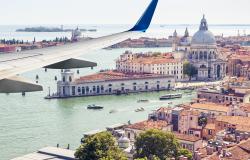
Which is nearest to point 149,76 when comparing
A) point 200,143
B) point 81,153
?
point 200,143

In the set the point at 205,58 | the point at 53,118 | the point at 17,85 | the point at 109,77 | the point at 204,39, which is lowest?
the point at 53,118

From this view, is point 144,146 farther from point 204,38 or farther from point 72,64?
point 204,38

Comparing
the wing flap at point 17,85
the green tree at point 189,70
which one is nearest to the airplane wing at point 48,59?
the wing flap at point 17,85

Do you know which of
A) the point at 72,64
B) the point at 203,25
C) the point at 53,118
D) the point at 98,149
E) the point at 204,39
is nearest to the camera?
the point at 72,64

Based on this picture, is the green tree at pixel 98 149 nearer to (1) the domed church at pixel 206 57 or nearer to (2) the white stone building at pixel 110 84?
(2) the white stone building at pixel 110 84

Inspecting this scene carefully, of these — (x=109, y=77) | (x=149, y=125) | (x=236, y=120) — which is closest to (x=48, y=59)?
(x=149, y=125)

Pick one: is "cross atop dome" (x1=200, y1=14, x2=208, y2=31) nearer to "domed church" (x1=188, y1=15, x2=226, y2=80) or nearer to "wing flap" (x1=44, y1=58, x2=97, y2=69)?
"domed church" (x1=188, y1=15, x2=226, y2=80)
